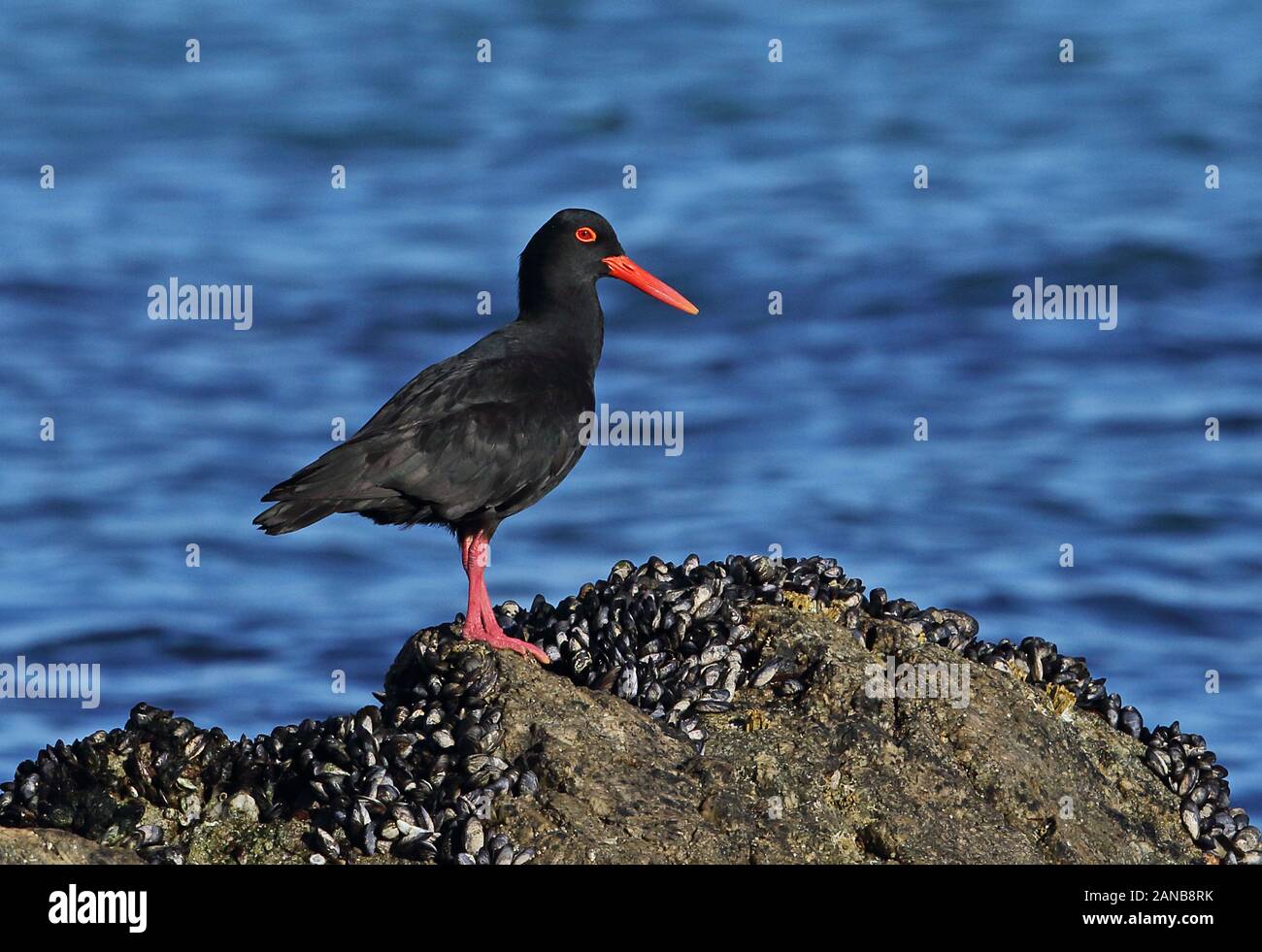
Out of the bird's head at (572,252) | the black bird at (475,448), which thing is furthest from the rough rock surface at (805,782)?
the bird's head at (572,252)

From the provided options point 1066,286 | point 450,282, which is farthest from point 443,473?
point 1066,286

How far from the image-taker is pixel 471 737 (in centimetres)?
626

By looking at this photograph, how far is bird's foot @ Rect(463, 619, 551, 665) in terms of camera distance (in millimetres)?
6875

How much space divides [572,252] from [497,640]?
289cm

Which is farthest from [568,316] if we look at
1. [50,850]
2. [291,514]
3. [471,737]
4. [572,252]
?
[50,850]

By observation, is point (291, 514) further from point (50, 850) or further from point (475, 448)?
point (50, 850)

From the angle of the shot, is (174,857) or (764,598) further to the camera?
(764,598)

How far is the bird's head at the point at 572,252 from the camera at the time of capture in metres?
9.06

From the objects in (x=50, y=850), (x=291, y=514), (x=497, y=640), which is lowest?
(x=50, y=850)

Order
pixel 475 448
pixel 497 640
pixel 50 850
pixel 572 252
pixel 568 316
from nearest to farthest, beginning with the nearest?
pixel 50 850, pixel 497 640, pixel 475 448, pixel 568 316, pixel 572 252

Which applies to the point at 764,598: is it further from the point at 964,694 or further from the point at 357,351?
the point at 357,351

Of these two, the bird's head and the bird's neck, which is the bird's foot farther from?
the bird's head

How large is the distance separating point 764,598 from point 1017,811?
→ 1.45m

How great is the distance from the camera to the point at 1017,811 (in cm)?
646
